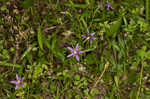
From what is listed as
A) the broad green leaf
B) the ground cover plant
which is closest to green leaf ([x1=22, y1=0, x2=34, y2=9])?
the ground cover plant

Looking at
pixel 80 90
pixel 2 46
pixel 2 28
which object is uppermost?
pixel 2 28

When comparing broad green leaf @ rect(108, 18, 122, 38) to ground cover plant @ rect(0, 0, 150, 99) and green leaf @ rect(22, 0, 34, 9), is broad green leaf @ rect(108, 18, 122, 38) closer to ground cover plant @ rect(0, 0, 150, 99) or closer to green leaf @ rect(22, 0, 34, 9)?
ground cover plant @ rect(0, 0, 150, 99)

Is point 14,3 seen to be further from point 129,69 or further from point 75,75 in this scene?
point 129,69

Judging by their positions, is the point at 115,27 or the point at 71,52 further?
the point at 115,27

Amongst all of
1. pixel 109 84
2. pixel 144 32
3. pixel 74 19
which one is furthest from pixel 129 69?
pixel 74 19

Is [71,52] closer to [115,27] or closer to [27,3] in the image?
[115,27]

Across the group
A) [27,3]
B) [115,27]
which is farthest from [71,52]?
[27,3]

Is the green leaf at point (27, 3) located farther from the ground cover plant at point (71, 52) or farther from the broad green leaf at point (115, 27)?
the broad green leaf at point (115, 27)

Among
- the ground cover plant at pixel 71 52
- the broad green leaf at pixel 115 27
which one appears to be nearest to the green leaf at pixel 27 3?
the ground cover plant at pixel 71 52
